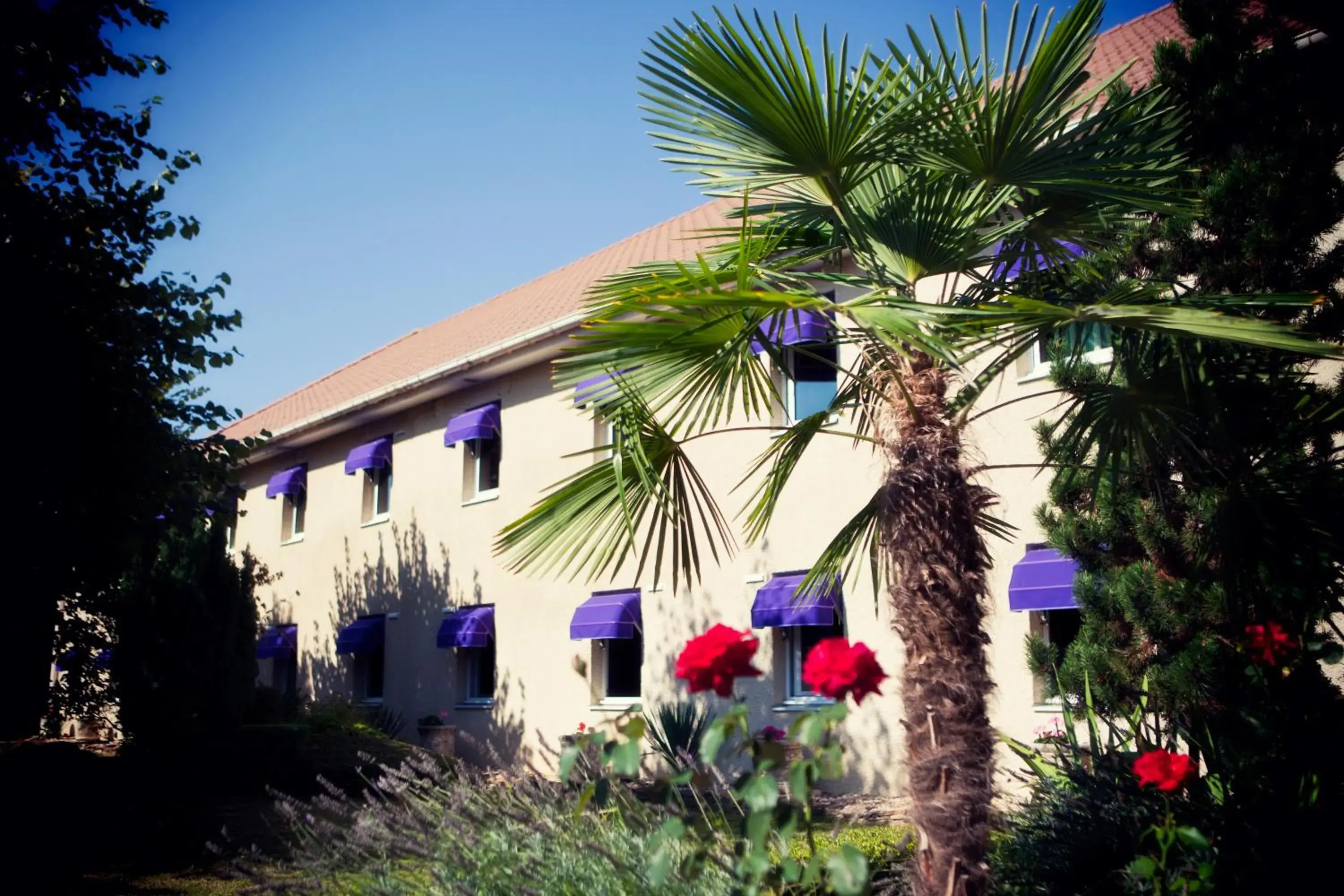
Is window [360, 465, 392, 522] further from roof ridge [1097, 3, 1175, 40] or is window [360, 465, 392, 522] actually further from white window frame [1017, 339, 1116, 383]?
roof ridge [1097, 3, 1175, 40]

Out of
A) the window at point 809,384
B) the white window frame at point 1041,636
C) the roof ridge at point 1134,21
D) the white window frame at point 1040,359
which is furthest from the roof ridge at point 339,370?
the white window frame at point 1041,636

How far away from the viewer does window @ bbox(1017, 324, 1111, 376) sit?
7.97 metres

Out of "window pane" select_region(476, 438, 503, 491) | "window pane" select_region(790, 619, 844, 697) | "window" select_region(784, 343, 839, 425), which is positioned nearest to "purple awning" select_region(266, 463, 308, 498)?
"window pane" select_region(476, 438, 503, 491)

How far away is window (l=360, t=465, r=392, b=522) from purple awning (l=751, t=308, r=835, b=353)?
10027 mm

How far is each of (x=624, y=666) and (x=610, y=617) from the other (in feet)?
3.91

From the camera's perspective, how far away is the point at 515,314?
68.4 feet

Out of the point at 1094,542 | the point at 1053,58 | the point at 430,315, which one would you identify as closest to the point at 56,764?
the point at 1094,542

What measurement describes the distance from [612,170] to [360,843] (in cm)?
623

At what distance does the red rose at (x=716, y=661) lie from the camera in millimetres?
3834

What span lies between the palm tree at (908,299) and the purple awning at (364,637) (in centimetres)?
1433

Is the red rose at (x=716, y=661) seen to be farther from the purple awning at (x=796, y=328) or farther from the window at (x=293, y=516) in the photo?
the window at (x=293, y=516)

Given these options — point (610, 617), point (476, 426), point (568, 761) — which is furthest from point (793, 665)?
point (568, 761)

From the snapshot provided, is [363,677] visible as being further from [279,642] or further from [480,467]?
[480,467]

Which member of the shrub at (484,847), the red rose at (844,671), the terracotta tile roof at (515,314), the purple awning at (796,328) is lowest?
the shrub at (484,847)
